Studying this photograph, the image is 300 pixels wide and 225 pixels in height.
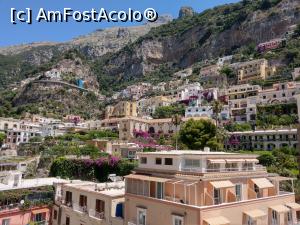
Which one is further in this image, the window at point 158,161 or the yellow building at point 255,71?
the yellow building at point 255,71

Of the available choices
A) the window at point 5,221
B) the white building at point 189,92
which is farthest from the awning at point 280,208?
the white building at point 189,92

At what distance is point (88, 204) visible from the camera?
2984 centimetres

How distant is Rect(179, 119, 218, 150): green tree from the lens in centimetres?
5503

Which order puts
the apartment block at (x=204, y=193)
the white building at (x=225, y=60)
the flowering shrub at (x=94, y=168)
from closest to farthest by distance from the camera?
the apartment block at (x=204, y=193) → the flowering shrub at (x=94, y=168) → the white building at (x=225, y=60)

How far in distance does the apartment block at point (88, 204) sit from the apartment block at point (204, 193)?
189 centimetres

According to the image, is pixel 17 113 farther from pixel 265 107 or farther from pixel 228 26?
pixel 228 26

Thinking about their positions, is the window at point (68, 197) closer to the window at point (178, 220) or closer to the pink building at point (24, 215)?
the pink building at point (24, 215)

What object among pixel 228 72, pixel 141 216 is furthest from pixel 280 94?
pixel 141 216

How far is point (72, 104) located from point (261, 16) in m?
103

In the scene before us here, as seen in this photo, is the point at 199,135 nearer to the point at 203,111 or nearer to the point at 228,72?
the point at 203,111

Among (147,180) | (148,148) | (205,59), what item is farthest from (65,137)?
(205,59)

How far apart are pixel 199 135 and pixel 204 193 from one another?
3491 centimetres

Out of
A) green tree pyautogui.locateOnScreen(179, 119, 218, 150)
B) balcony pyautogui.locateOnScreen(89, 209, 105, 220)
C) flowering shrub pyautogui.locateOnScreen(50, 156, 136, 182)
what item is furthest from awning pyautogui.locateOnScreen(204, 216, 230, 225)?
green tree pyautogui.locateOnScreen(179, 119, 218, 150)

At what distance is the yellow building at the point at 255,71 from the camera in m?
121
